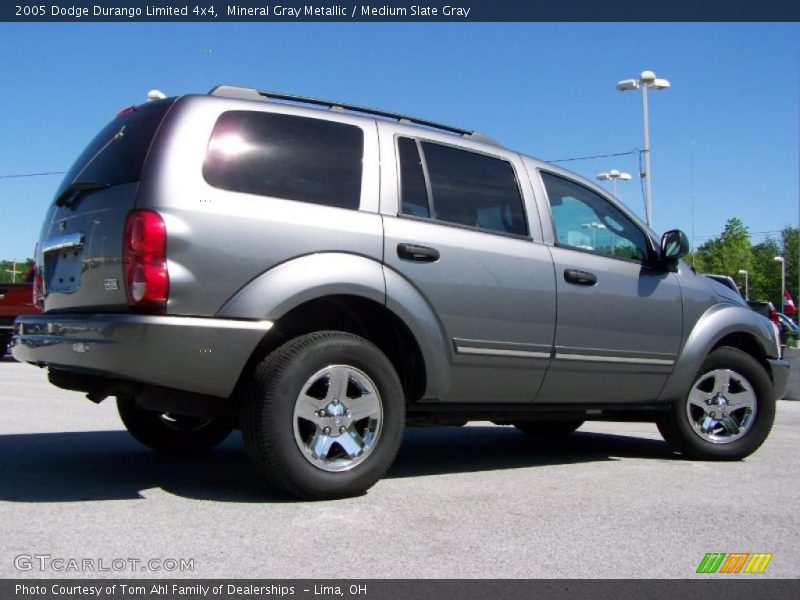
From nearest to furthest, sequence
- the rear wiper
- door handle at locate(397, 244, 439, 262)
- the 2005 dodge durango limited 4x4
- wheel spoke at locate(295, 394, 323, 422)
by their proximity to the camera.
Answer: the 2005 dodge durango limited 4x4 < wheel spoke at locate(295, 394, 323, 422) < the rear wiper < door handle at locate(397, 244, 439, 262)

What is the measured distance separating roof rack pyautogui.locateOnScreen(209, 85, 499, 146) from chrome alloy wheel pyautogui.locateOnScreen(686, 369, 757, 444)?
2214mm

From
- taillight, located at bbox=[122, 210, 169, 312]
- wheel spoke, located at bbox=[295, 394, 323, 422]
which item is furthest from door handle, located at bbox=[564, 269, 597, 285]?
taillight, located at bbox=[122, 210, 169, 312]

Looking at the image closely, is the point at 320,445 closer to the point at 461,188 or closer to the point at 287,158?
the point at 287,158

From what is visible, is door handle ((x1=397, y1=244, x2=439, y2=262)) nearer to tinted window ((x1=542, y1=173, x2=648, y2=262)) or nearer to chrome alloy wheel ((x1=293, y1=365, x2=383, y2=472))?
chrome alloy wheel ((x1=293, y1=365, x2=383, y2=472))

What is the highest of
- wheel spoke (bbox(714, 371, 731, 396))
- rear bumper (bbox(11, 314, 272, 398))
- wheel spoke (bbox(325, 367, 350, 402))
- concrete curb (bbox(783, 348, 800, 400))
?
rear bumper (bbox(11, 314, 272, 398))

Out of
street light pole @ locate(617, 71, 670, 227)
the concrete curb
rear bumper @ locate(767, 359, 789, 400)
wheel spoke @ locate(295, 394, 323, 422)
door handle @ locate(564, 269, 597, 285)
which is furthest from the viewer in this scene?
street light pole @ locate(617, 71, 670, 227)

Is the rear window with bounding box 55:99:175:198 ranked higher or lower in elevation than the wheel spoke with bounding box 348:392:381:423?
higher

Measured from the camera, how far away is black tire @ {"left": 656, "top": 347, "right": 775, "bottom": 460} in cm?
594

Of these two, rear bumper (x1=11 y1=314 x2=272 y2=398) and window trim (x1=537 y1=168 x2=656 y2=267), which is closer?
rear bumper (x1=11 y1=314 x2=272 y2=398)

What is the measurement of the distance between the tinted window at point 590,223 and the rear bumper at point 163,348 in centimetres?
216

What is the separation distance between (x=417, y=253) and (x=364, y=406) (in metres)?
0.82

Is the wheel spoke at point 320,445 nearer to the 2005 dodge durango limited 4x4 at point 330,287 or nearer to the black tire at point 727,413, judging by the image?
the 2005 dodge durango limited 4x4 at point 330,287

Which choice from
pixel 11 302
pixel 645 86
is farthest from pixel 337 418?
pixel 645 86

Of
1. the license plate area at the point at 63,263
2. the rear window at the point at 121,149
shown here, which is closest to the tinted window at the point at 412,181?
the rear window at the point at 121,149
